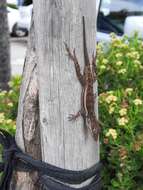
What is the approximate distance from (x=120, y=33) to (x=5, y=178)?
206 inches

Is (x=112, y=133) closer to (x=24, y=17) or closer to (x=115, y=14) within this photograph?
(x=115, y=14)

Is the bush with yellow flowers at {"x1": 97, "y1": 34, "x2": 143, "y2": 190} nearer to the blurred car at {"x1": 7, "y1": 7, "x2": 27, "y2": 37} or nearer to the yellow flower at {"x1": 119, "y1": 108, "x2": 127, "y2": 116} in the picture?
the yellow flower at {"x1": 119, "y1": 108, "x2": 127, "y2": 116}

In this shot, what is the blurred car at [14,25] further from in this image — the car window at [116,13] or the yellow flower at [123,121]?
the yellow flower at [123,121]

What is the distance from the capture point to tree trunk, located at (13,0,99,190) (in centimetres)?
181

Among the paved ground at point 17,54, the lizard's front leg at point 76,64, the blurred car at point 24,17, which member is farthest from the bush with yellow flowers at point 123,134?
the blurred car at point 24,17

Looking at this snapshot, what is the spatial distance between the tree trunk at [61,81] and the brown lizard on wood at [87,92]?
0.02m

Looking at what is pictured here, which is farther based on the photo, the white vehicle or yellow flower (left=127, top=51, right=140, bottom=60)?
the white vehicle

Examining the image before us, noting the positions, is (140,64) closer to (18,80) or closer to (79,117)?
(18,80)

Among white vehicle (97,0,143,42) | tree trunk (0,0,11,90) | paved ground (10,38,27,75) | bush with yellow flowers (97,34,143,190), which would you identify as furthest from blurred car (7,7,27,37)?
bush with yellow flowers (97,34,143,190)

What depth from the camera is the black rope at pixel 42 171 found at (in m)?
1.91

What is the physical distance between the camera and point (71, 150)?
192cm

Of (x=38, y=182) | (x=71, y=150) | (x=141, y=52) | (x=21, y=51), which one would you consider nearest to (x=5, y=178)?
(x=38, y=182)

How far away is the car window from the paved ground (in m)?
4.03

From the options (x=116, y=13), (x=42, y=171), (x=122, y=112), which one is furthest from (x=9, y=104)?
(x=116, y=13)
